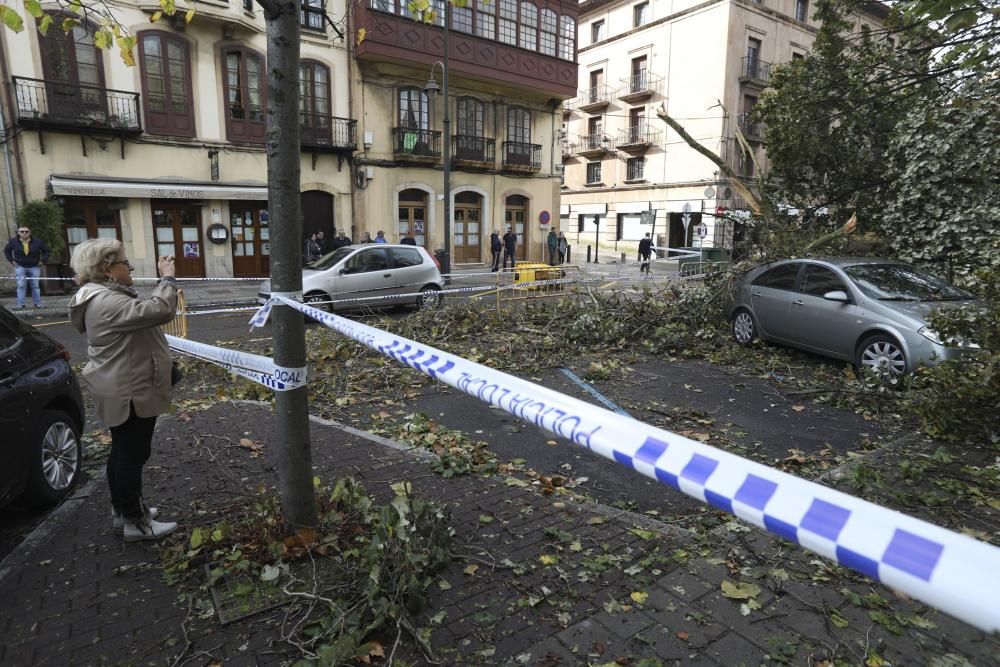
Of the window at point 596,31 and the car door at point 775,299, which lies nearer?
the car door at point 775,299

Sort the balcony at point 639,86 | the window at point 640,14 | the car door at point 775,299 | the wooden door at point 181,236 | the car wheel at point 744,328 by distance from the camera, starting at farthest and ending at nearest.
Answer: the window at point 640,14, the balcony at point 639,86, the wooden door at point 181,236, the car wheel at point 744,328, the car door at point 775,299

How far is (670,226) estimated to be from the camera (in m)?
38.7

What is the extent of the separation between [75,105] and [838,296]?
66.0ft

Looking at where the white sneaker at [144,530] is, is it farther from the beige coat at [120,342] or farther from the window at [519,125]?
the window at [519,125]

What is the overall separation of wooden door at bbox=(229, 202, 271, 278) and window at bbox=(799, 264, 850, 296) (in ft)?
58.1

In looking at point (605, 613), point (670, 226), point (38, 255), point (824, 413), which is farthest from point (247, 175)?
point (670, 226)

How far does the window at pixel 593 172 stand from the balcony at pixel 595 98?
12.3 ft

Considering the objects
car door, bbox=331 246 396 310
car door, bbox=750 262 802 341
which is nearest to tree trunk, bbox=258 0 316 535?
car door, bbox=750 262 802 341

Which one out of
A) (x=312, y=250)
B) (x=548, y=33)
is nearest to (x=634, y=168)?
(x=548, y=33)

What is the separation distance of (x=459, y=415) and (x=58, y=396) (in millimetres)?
3365

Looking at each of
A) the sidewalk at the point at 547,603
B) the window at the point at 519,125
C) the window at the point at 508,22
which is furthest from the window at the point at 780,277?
the window at the point at 519,125

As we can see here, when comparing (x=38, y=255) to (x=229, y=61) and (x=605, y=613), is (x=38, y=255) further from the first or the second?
(x=605, y=613)

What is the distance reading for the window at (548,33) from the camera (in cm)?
2669

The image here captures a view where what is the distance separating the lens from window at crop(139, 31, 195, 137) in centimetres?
1855
